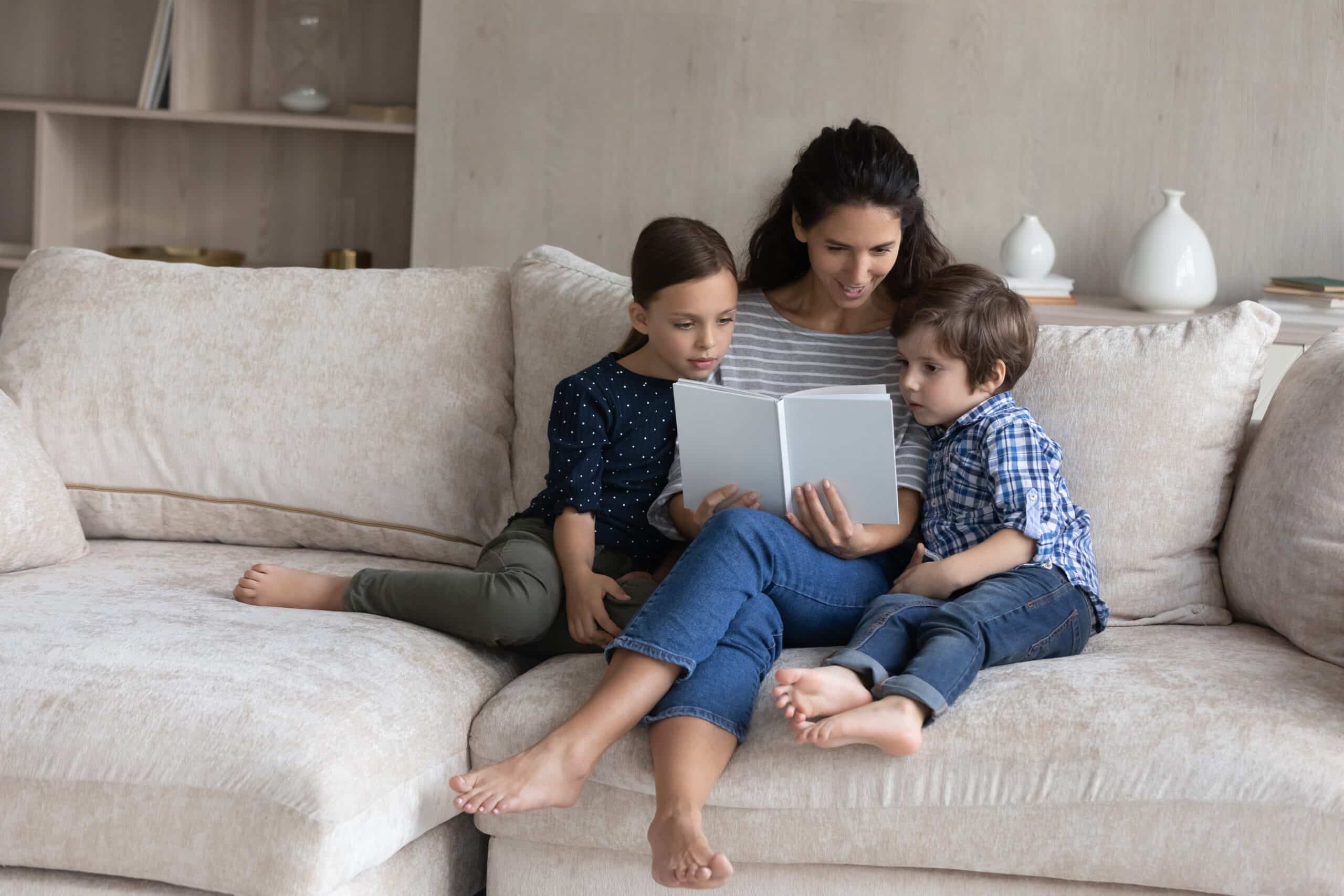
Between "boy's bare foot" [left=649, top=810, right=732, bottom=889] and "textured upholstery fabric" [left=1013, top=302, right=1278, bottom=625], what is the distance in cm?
76

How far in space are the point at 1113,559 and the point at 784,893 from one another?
677mm

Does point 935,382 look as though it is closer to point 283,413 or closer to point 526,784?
point 526,784

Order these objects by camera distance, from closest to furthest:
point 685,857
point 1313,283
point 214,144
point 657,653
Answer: point 685,857, point 657,653, point 1313,283, point 214,144

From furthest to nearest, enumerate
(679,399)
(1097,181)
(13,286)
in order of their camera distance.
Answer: (1097,181), (13,286), (679,399)

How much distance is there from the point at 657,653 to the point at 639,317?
57cm

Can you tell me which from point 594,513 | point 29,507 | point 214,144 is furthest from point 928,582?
point 214,144

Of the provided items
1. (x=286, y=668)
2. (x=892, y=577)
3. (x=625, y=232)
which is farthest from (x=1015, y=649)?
(x=625, y=232)

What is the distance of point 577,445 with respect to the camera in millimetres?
1744


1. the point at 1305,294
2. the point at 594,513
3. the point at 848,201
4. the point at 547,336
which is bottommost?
the point at 594,513

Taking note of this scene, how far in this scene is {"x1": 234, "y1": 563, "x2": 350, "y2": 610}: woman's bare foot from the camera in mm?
1690

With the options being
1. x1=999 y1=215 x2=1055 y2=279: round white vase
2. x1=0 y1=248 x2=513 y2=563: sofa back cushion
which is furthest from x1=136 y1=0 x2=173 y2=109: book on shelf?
x1=999 y1=215 x2=1055 y2=279: round white vase

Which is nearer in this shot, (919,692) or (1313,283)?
(919,692)

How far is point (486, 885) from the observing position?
61.4 inches

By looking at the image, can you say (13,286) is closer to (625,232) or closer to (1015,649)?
(625,232)
